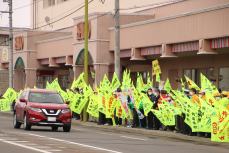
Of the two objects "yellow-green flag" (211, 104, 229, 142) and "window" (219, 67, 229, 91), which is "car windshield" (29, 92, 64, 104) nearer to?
"yellow-green flag" (211, 104, 229, 142)

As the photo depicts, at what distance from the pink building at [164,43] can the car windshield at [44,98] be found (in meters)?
8.48

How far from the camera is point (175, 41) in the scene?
118 feet

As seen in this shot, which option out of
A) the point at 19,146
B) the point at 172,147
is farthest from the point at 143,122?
the point at 19,146

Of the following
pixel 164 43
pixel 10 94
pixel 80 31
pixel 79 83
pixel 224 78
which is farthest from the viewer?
pixel 10 94

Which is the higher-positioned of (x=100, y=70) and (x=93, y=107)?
(x=100, y=70)

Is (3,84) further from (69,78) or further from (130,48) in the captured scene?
(130,48)

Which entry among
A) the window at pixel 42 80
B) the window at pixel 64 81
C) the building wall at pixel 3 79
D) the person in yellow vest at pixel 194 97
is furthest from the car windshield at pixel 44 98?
the building wall at pixel 3 79

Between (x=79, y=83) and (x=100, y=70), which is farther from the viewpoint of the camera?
(x=100, y=70)

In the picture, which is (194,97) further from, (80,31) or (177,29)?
(80,31)

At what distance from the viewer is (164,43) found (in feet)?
121

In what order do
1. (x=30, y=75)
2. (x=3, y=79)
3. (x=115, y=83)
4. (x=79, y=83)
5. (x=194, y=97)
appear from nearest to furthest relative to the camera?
(x=194, y=97)
(x=115, y=83)
(x=79, y=83)
(x=30, y=75)
(x=3, y=79)

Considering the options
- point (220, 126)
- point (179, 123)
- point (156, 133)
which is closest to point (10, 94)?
point (156, 133)

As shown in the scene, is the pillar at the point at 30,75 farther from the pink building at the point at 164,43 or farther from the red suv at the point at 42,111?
the red suv at the point at 42,111

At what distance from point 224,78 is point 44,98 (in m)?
12.1
